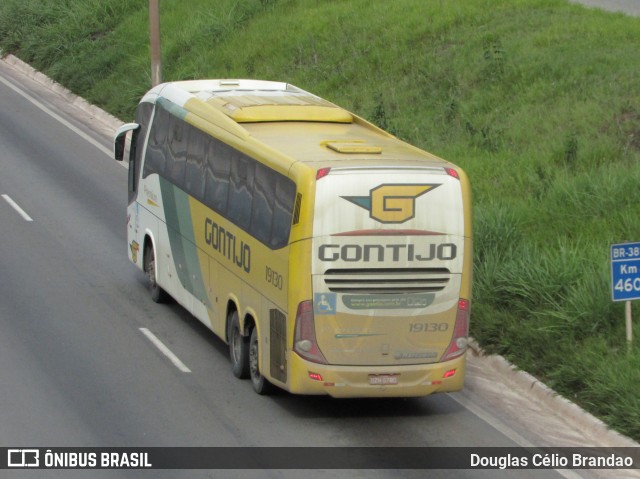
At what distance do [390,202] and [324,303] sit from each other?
4.30 feet

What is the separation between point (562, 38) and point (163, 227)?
36.8 ft

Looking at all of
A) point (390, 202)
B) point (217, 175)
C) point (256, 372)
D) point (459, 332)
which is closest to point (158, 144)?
point (217, 175)

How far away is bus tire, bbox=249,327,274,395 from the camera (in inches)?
606

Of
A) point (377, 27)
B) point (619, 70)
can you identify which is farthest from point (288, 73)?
point (619, 70)

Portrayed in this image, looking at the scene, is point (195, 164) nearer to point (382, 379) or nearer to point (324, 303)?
point (324, 303)

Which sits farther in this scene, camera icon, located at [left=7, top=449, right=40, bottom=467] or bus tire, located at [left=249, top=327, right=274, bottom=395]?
bus tire, located at [left=249, top=327, right=274, bottom=395]

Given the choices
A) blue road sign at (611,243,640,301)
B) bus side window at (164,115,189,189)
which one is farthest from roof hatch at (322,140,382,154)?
bus side window at (164,115,189,189)

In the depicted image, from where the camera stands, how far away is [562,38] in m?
26.6

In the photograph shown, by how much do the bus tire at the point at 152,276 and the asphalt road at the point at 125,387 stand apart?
162 millimetres

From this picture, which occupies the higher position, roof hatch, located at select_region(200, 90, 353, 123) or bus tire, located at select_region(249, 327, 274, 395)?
roof hatch, located at select_region(200, 90, 353, 123)

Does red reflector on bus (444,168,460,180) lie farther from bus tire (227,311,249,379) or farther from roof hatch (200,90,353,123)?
bus tire (227,311,249,379)

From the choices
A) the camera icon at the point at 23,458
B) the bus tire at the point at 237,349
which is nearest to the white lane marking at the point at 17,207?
the bus tire at the point at 237,349

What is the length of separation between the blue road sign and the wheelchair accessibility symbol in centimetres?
340

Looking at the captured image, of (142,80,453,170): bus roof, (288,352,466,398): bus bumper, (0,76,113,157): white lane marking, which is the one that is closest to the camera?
(288,352,466,398): bus bumper
